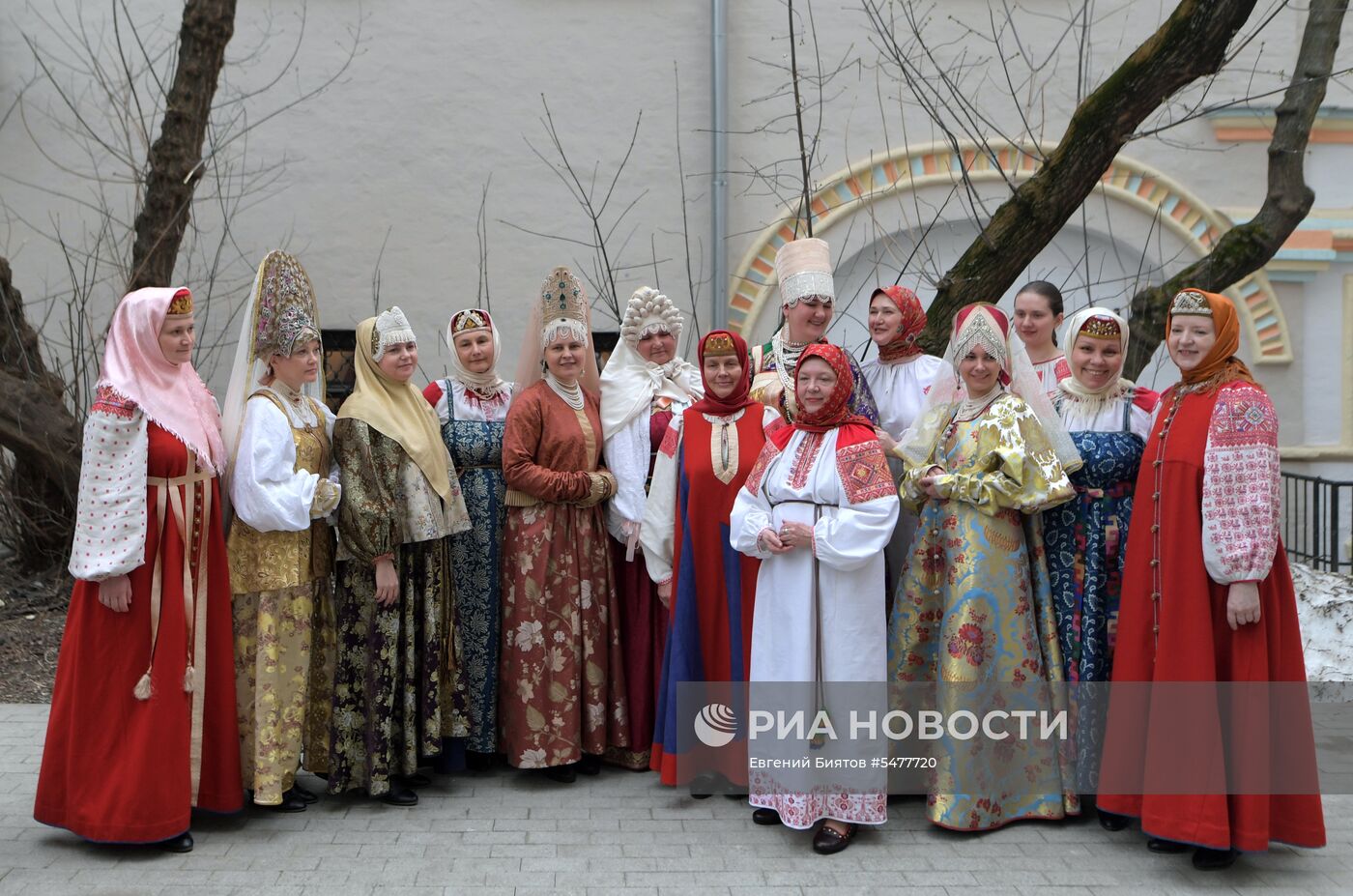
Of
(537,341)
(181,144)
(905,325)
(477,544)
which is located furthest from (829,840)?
(181,144)

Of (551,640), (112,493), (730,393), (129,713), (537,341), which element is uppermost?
(537,341)

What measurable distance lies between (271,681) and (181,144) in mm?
4470

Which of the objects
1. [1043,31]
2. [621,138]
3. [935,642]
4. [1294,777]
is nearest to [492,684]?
[935,642]

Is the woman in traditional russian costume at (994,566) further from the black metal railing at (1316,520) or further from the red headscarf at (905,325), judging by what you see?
the black metal railing at (1316,520)

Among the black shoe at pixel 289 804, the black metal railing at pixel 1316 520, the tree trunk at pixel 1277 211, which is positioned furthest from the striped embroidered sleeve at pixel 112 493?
the black metal railing at pixel 1316 520

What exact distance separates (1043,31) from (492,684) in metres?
6.44

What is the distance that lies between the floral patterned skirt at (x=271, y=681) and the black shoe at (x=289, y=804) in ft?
0.50

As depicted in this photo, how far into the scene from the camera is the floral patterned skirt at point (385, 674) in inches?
179

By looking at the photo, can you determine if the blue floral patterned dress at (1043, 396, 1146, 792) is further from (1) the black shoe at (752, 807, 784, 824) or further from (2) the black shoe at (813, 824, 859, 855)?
(1) the black shoe at (752, 807, 784, 824)

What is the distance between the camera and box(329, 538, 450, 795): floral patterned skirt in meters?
4.55

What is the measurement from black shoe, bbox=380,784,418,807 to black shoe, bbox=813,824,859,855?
5.03 ft

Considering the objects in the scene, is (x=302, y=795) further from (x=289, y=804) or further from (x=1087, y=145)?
(x=1087, y=145)

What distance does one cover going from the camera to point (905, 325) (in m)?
4.86

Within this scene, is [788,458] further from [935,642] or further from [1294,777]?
[1294,777]
